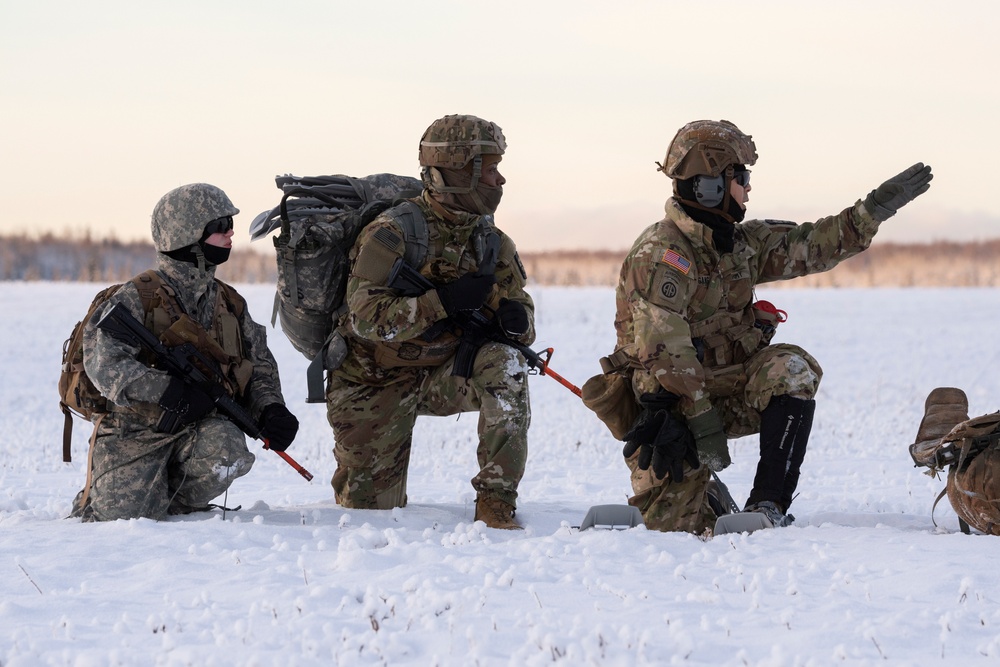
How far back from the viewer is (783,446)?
18.7ft

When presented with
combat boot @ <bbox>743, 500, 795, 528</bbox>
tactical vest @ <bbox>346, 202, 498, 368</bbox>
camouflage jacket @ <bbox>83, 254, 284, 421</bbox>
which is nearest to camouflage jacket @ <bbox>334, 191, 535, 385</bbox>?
tactical vest @ <bbox>346, 202, 498, 368</bbox>

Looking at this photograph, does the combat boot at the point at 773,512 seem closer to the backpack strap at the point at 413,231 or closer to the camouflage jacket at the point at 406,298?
the camouflage jacket at the point at 406,298

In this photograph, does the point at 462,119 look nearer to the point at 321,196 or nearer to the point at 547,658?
the point at 321,196

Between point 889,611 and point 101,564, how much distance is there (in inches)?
124

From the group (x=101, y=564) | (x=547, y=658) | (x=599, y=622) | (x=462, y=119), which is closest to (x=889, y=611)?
(x=599, y=622)

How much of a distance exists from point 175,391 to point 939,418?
395 centimetres

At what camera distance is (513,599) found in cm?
403

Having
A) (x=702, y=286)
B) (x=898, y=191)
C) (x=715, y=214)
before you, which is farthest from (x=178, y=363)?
(x=898, y=191)

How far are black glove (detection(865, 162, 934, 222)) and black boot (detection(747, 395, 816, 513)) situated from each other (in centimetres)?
112

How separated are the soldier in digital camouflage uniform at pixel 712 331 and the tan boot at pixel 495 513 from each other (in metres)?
0.75

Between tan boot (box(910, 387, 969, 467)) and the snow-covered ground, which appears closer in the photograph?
the snow-covered ground

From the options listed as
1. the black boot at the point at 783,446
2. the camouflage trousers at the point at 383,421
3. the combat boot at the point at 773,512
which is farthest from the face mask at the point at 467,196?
the combat boot at the point at 773,512

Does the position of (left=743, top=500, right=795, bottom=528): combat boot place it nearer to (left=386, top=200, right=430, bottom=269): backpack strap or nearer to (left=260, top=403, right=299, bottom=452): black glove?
(left=386, top=200, right=430, bottom=269): backpack strap

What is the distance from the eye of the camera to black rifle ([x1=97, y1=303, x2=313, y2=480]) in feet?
18.3
